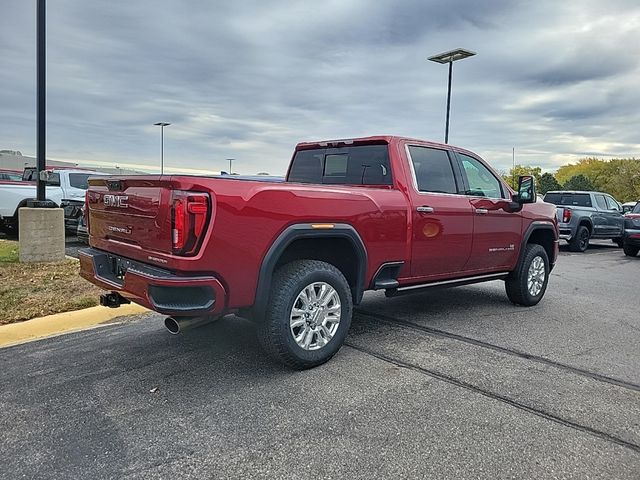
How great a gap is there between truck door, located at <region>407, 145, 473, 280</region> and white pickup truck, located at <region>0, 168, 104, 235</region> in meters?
8.80

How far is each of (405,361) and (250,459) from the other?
6.18 feet

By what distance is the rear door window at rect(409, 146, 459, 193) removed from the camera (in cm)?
505

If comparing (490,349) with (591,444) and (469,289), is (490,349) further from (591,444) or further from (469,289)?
(469,289)

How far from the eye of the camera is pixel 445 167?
5430mm

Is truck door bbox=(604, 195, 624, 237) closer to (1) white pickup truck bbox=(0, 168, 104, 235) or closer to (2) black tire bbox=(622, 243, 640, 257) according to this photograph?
(2) black tire bbox=(622, 243, 640, 257)

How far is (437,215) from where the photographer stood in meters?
5.00

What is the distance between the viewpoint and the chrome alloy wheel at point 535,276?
21.3 ft

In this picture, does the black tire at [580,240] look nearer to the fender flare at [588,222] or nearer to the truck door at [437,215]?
the fender flare at [588,222]

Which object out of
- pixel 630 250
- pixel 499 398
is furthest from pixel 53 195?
pixel 630 250

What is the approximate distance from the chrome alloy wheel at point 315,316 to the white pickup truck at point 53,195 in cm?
898

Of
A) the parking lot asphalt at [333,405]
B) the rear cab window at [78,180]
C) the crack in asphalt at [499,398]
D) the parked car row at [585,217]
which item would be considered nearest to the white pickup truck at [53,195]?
the rear cab window at [78,180]

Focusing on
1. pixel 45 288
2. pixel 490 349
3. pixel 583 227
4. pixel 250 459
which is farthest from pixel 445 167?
pixel 583 227

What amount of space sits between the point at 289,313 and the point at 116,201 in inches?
63.0

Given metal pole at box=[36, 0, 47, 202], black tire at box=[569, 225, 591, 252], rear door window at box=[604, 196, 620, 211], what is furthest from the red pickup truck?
rear door window at box=[604, 196, 620, 211]
